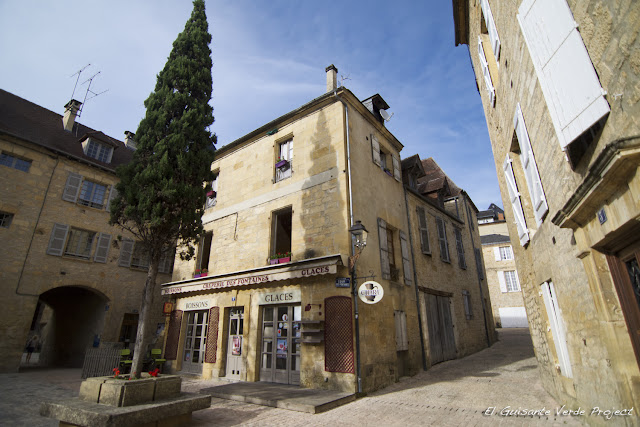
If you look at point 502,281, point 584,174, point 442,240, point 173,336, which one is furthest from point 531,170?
point 502,281

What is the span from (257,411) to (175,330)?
6.42 m

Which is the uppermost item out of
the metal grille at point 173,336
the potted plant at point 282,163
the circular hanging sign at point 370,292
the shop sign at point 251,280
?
the potted plant at point 282,163

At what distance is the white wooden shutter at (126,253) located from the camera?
→ 14.0 metres

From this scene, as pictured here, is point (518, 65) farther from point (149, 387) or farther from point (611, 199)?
point (149, 387)

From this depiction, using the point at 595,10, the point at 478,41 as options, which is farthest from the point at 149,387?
the point at 478,41

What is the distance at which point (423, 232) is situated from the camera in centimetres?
1123

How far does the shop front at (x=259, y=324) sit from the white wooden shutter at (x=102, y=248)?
520 centimetres

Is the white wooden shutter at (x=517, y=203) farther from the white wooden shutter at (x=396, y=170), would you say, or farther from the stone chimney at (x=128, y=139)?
the stone chimney at (x=128, y=139)

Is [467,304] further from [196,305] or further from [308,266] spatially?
[196,305]

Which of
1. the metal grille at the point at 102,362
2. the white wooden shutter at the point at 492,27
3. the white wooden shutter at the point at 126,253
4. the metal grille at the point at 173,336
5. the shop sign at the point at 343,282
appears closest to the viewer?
the white wooden shutter at the point at 492,27

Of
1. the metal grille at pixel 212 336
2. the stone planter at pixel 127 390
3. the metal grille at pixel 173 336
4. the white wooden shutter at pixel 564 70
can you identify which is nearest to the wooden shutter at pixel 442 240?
the metal grille at pixel 212 336

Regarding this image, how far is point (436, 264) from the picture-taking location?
11445 millimetres

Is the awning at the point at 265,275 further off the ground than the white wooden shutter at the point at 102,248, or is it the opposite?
the white wooden shutter at the point at 102,248

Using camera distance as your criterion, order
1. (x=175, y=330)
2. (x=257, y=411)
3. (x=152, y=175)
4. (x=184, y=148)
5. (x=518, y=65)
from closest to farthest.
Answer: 1. (x=518, y=65)
2. (x=257, y=411)
3. (x=152, y=175)
4. (x=184, y=148)
5. (x=175, y=330)
